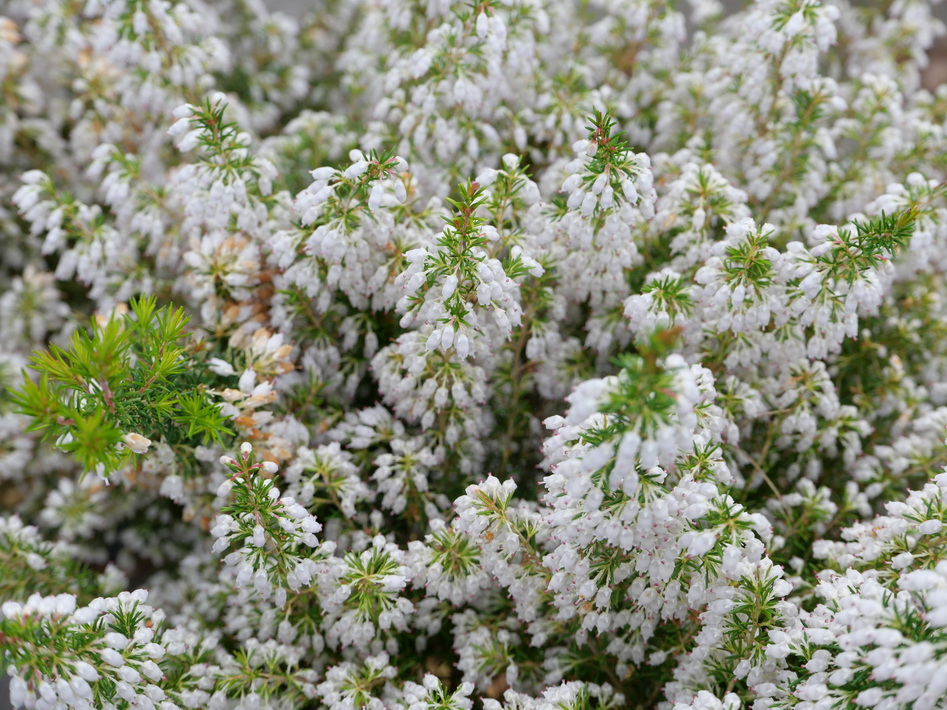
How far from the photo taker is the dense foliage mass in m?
2.49

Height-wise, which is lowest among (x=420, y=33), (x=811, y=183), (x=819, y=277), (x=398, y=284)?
(x=398, y=284)

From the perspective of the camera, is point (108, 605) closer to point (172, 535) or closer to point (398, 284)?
point (398, 284)

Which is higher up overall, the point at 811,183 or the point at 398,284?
the point at 811,183

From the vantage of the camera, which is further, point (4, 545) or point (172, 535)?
point (172, 535)

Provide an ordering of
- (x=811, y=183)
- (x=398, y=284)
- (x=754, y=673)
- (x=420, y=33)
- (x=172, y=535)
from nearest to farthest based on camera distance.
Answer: (x=754, y=673), (x=398, y=284), (x=811, y=183), (x=420, y=33), (x=172, y=535)

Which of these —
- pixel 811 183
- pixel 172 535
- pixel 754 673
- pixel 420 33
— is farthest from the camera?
pixel 172 535

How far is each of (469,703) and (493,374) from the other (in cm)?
155

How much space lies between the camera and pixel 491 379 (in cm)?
372

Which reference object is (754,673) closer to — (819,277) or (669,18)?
(819,277)

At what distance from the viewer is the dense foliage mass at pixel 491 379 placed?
249cm

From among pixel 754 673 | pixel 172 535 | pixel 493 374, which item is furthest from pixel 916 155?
pixel 172 535

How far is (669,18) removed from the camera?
4.40m

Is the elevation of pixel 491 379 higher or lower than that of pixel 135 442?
higher

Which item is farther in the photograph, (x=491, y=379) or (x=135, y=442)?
(x=491, y=379)
